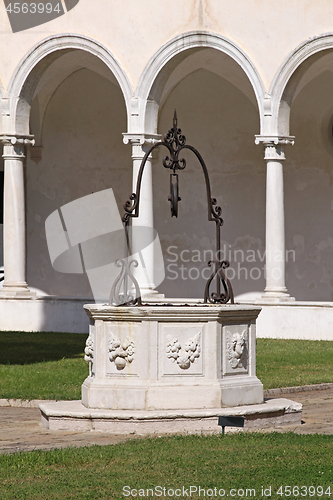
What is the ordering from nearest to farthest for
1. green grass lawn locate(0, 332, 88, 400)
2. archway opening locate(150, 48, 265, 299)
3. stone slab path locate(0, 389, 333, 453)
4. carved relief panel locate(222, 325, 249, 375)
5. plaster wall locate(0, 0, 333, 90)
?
stone slab path locate(0, 389, 333, 453) < carved relief panel locate(222, 325, 249, 375) < green grass lawn locate(0, 332, 88, 400) < plaster wall locate(0, 0, 333, 90) < archway opening locate(150, 48, 265, 299)

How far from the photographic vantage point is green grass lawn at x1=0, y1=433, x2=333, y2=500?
5.75 m

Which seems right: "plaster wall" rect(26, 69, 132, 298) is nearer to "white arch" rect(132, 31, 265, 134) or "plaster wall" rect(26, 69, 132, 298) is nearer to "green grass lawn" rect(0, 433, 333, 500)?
"white arch" rect(132, 31, 265, 134)

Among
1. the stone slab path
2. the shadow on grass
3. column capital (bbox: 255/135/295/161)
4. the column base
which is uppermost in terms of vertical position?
column capital (bbox: 255/135/295/161)

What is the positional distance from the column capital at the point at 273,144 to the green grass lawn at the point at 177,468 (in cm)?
1068

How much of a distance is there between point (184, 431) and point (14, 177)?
12.1 metres

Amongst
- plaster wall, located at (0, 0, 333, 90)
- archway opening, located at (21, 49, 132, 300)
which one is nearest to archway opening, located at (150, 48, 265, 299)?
archway opening, located at (21, 49, 132, 300)

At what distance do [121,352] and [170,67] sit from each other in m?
10.8

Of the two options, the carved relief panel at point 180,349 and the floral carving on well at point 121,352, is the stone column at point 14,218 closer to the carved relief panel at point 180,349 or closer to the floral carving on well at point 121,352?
the floral carving on well at point 121,352

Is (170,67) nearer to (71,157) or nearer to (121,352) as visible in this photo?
(71,157)

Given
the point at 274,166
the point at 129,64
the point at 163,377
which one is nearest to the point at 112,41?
the point at 129,64

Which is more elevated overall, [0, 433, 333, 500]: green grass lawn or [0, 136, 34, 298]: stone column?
[0, 136, 34, 298]: stone column

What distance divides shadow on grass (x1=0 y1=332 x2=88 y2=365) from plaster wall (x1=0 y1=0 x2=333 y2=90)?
5450 millimetres

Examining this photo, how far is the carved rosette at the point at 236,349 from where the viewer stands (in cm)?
854

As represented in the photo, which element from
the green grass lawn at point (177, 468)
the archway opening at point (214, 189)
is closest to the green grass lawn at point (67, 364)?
the green grass lawn at point (177, 468)
